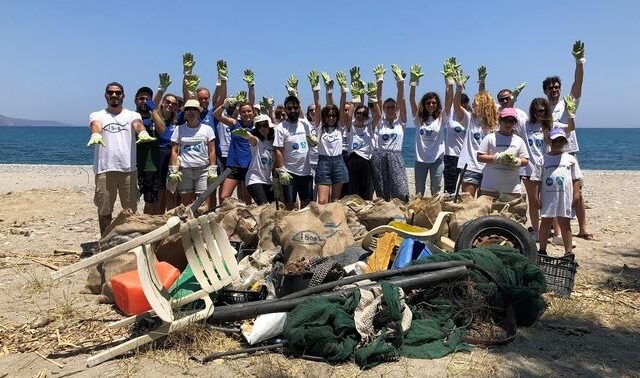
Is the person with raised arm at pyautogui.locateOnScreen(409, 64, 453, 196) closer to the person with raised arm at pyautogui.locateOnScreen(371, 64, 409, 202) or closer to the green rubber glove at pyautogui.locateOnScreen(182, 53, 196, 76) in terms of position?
the person with raised arm at pyautogui.locateOnScreen(371, 64, 409, 202)

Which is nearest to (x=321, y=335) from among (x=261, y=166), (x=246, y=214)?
(x=246, y=214)

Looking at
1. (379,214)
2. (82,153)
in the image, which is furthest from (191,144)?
(82,153)

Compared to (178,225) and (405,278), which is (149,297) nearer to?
(178,225)

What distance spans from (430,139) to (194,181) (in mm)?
3311

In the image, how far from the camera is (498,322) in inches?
158

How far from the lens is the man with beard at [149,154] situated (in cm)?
670

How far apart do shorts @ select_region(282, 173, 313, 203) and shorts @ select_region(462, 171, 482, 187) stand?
2.09m

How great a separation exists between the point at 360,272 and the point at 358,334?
997mm

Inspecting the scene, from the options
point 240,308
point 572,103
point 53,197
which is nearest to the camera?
point 240,308

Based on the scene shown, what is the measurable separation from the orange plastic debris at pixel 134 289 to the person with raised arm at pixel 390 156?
12.5 ft

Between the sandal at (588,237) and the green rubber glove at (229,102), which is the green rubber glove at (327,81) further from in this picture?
the sandal at (588,237)

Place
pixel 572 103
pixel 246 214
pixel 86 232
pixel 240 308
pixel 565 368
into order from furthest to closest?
pixel 86 232 < pixel 572 103 < pixel 246 214 < pixel 240 308 < pixel 565 368

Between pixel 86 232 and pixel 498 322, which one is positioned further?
pixel 86 232

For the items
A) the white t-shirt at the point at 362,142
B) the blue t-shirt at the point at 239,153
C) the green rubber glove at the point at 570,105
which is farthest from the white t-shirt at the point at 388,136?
the green rubber glove at the point at 570,105
